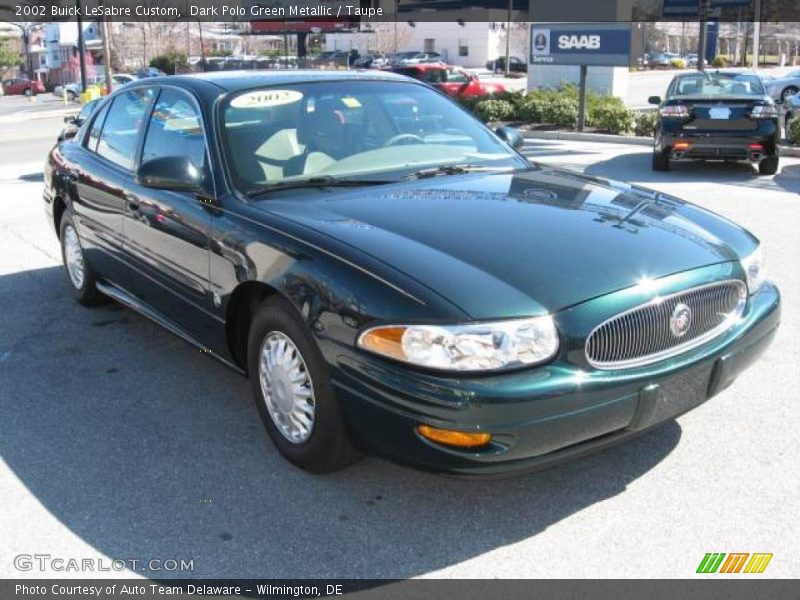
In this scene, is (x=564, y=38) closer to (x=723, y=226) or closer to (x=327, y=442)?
(x=723, y=226)

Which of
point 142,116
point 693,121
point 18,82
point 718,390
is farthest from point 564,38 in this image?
point 18,82

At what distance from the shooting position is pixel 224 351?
3.99 m

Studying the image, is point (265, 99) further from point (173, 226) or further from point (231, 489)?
point (231, 489)

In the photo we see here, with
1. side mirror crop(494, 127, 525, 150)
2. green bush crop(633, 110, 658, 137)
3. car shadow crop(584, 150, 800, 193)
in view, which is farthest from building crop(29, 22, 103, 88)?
side mirror crop(494, 127, 525, 150)

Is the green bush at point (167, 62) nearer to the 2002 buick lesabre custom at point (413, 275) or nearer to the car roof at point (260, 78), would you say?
the car roof at point (260, 78)

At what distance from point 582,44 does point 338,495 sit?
1628 centimetres

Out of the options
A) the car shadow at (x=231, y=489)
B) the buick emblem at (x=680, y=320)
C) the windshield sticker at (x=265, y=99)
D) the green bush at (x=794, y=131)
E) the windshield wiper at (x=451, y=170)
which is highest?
the windshield sticker at (x=265, y=99)

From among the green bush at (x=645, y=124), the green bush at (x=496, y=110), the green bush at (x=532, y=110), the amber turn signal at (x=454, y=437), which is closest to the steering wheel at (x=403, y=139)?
the amber turn signal at (x=454, y=437)

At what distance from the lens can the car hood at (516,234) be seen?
9.77ft

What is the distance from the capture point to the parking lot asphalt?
3.01 m

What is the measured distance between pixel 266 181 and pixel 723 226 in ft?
6.90

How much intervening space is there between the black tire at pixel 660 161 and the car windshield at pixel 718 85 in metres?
0.91

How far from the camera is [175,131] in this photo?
446 cm

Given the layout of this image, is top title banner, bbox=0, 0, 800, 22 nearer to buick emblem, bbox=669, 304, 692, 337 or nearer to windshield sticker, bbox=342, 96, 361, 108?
windshield sticker, bbox=342, 96, 361, 108
